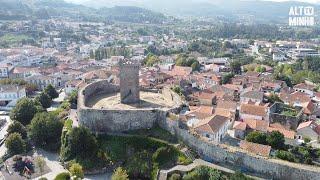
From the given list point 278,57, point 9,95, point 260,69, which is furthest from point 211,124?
point 278,57

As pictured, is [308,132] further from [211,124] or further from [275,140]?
[211,124]

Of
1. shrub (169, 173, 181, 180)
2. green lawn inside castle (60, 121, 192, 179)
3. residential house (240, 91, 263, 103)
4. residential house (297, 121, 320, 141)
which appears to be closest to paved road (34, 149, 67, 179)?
green lawn inside castle (60, 121, 192, 179)

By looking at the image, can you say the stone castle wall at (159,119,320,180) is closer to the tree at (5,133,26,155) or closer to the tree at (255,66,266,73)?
the tree at (5,133,26,155)

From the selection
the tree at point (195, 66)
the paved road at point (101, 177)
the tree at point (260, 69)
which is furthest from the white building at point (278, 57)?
the paved road at point (101, 177)

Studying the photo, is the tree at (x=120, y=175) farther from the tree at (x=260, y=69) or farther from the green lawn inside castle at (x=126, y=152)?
the tree at (x=260, y=69)

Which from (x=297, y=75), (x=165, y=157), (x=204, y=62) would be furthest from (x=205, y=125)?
(x=204, y=62)

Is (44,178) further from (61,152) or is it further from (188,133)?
(188,133)
